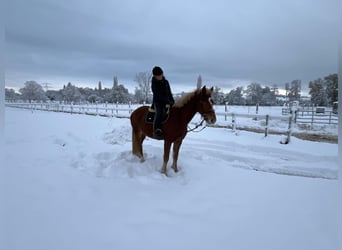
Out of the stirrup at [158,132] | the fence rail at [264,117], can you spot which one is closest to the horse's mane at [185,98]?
the stirrup at [158,132]

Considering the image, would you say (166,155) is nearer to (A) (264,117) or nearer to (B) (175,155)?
(B) (175,155)

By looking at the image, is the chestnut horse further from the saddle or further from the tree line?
the tree line

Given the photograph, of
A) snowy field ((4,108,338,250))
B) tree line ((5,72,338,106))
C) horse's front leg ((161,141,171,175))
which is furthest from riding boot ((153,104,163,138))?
tree line ((5,72,338,106))

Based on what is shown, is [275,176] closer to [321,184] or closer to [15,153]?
[321,184]

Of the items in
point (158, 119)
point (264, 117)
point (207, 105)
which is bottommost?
point (264, 117)

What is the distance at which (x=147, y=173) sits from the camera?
11.7 ft

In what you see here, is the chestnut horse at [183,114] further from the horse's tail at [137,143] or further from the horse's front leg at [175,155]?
the horse's tail at [137,143]

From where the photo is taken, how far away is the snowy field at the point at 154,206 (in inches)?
70.7

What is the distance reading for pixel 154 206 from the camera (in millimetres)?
2439

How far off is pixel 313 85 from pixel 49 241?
113ft

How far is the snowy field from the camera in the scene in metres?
1.80

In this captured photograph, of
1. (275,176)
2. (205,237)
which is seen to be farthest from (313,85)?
(205,237)

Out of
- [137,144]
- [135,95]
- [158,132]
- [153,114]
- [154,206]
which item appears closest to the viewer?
[154,206]

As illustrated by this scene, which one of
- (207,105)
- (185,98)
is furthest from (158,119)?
(207,105)
